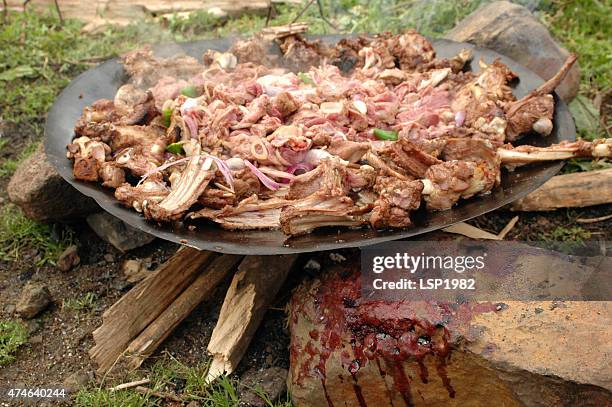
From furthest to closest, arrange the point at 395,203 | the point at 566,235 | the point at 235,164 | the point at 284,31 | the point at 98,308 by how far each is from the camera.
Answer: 1. the point at 284,31
2. the point at 566,235
3. the point at 98,308
4. the point at 235,164
5. the point at 395,203

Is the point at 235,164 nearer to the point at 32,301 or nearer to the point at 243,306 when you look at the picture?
the point at 243,306

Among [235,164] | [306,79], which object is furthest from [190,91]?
[235,164]

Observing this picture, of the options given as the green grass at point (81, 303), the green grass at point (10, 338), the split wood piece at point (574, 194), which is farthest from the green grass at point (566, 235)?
the green grass at point (10, 338)

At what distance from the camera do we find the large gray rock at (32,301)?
4.14 meters

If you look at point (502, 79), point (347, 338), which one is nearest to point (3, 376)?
point (347, 338)

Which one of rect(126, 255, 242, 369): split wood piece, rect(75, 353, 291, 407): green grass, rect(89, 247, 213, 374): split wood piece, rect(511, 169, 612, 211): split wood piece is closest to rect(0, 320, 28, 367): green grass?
rect(89, 247, 213, 374): split wood piece

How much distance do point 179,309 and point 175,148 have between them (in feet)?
3.34

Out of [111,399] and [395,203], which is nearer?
[395,203]

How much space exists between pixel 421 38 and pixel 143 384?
130 inches

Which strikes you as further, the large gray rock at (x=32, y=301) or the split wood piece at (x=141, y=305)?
the large gray rock at (x=32, y=301)

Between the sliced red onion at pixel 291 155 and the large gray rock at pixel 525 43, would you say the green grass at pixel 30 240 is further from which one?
the large gray rock at pixel 525 43

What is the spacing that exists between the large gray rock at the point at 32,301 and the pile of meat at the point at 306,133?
1032 millimetres

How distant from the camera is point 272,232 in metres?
3.30

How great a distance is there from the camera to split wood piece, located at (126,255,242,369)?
3809mm
